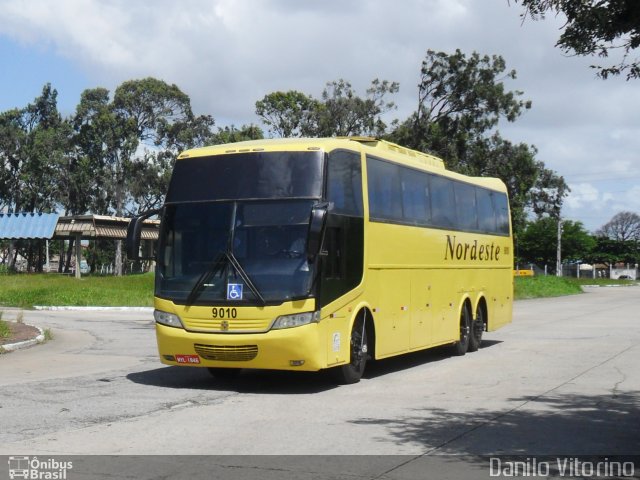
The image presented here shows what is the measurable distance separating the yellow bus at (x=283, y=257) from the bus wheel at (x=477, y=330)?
3.98 meters

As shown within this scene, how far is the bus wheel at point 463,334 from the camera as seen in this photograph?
A: 1870cm

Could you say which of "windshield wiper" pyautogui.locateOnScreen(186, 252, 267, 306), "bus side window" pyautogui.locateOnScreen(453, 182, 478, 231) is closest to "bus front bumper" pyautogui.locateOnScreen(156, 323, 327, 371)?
"windshield wiper" pyautogui.locateOnScreen(186, 252, 267, 306)

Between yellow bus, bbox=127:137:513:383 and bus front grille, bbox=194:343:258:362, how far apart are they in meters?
0.02

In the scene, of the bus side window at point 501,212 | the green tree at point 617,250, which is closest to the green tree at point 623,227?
the green tree at point 617,250

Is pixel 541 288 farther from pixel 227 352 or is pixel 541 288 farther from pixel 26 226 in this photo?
pixel 227 352

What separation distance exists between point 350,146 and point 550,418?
5.28 metres

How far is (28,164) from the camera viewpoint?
71500 mm

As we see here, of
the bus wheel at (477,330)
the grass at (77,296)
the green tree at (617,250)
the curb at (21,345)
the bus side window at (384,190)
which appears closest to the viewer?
the bus side window at (384,190)

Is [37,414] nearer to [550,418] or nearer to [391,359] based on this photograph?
[550,418]

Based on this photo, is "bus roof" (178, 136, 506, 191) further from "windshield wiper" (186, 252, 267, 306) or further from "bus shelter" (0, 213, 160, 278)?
"bus shelter" (0, 213, 160, 278)

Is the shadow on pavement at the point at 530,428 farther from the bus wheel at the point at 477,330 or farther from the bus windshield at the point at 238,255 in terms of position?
the bus wheel at the point at 477,330

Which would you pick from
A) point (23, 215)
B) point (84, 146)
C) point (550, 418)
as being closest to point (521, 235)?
point (84, 146)

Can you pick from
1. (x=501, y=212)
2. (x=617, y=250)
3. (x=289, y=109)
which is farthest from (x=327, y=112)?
(x=617, y=250)

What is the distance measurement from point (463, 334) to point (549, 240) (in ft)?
289
